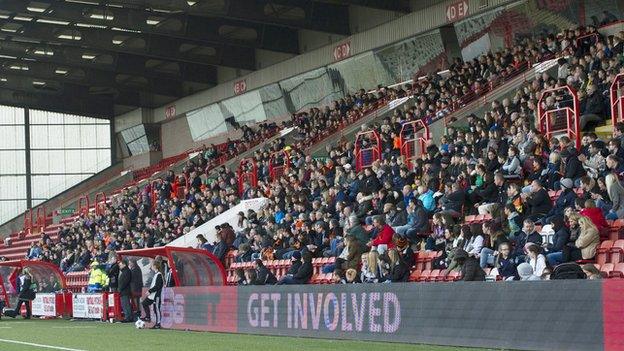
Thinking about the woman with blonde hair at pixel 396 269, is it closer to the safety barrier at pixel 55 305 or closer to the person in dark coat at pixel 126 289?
the person in dark coat at pixel 126 289

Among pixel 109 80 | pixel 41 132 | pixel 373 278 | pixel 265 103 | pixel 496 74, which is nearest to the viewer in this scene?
pixel 373 278

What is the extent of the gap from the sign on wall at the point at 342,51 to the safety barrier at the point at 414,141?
41.6ft

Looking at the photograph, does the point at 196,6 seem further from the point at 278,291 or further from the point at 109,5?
the point at 278,291

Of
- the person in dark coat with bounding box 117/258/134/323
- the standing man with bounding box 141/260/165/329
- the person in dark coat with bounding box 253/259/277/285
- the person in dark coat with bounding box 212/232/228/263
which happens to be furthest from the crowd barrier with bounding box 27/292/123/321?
the person in dark coat with bounding box 253/259/277/285

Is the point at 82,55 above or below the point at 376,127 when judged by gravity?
above

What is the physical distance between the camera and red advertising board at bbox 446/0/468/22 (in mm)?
36938

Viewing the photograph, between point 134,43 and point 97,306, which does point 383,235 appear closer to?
point 97,306

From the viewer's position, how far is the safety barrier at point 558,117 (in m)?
23.7

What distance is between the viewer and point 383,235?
22.2 meters

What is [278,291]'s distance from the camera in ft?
66.6

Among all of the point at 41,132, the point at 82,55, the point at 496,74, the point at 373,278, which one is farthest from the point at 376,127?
the point at 41,132

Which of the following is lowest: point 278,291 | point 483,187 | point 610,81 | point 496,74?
point 278,291

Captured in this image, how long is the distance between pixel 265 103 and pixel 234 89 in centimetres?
280

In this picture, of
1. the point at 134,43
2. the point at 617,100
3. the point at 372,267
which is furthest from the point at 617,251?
the point at 134,43
